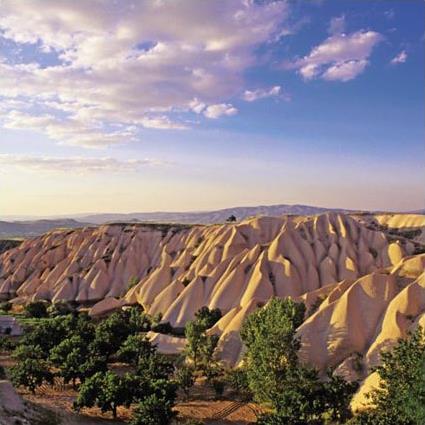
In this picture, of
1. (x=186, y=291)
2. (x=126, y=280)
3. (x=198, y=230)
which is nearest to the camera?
(x=186, y=291)

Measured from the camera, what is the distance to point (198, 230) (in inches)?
3312

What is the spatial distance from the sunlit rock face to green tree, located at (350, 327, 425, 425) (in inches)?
319

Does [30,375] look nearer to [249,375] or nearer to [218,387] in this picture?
[218,387]

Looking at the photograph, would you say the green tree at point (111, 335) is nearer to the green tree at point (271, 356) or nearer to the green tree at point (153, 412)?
the green tree at point (153, 412)

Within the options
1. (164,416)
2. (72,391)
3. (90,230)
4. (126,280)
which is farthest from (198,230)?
(164,416)

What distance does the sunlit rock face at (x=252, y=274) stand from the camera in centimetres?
3275

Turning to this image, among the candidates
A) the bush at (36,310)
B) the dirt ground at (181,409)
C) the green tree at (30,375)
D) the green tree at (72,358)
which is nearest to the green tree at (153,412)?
the dirt ground at (181,409)

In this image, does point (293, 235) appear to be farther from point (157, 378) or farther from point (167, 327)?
point (157, 378)

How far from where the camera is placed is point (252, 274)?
2163 inches

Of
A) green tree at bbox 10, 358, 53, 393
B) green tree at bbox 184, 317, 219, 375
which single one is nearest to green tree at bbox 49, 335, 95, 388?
green tree at bbox 10, 358, 53, 393

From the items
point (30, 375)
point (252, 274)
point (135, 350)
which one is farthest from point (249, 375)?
point (252, 274)

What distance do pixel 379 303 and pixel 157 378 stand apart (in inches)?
692

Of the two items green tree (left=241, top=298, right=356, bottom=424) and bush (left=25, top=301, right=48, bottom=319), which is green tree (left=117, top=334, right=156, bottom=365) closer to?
green tree (left=241, top=298, right=356, bottom=424)

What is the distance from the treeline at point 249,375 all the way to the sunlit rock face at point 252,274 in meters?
2.96
